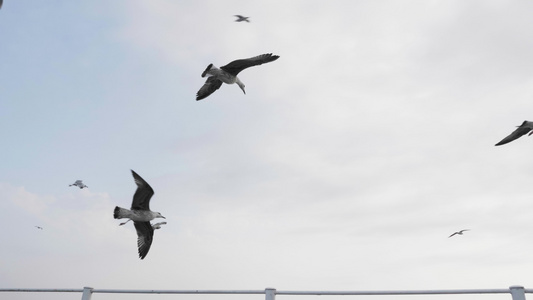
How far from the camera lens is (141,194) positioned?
11.0m

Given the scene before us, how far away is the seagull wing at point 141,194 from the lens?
10.7 m

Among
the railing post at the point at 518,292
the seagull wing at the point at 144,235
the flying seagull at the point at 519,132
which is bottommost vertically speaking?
the railing post at the point at 518,292

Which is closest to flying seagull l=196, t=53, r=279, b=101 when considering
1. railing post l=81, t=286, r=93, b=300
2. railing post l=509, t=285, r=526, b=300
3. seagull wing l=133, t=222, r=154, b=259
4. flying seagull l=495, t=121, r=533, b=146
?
seagull wing l=133, t=222, r=154, b=259

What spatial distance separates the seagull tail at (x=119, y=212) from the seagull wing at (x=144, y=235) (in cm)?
88

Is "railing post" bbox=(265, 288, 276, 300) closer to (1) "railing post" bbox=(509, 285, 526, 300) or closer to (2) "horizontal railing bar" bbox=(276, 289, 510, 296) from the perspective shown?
(2) "horizontal railing bar" bbox=(276, 289, 510, 296)

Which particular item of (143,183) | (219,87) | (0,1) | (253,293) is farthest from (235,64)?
(253,293)

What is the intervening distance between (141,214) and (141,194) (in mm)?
581

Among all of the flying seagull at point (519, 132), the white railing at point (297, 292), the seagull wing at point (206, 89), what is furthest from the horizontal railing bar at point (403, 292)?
the seagull wing at point (206, 89)

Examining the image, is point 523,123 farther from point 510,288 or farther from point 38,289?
point 38,289

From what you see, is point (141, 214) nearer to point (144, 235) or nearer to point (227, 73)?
point (144, 235)

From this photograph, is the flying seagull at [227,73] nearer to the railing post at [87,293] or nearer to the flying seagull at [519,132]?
the flying seagull at [519,132]

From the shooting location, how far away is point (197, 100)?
14133 millimetres

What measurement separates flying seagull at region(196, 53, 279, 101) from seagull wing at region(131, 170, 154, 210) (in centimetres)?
365

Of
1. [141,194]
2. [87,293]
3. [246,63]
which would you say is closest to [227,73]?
[246,63]
